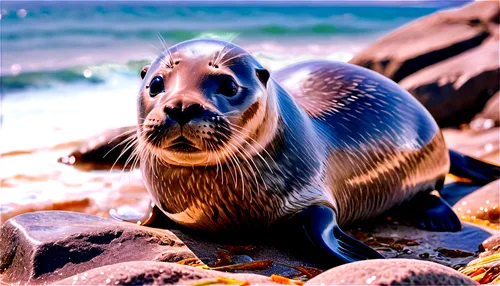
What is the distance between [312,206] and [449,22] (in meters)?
10.2

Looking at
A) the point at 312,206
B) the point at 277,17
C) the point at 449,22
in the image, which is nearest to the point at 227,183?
the point at 312,206

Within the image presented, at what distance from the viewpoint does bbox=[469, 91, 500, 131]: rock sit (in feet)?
31.7

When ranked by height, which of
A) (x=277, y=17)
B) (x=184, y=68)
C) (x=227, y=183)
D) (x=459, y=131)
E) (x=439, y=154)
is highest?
(x=184, y=68)

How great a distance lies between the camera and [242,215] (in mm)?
4078

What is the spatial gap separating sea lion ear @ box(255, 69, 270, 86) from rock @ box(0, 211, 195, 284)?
94 centimetres

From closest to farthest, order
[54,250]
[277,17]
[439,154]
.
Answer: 1. [54,250]
2. [439,154]
3. [277,17]

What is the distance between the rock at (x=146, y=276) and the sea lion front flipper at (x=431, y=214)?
2.52m

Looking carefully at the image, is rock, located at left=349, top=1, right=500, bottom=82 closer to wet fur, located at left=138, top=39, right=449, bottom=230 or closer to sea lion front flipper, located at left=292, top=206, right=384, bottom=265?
wet fur, located at left=138, top=39, right=449, bottom=230

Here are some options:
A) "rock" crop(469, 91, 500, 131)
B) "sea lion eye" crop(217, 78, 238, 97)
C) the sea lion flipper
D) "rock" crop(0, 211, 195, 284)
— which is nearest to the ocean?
the sea lion flipper

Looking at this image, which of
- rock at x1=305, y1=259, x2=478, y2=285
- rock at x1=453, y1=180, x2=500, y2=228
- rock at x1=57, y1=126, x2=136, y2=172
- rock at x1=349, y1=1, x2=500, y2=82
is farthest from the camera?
rock at x1=349, y1=1, x2=500, y2=82

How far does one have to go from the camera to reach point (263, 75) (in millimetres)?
4039

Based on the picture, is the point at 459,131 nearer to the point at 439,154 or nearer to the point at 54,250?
the point at 439,154

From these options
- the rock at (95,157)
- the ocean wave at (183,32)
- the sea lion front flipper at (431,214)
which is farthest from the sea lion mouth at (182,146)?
the ocean wave at (183,32)

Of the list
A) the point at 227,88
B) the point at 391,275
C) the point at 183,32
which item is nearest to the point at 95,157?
the point at 227,88
